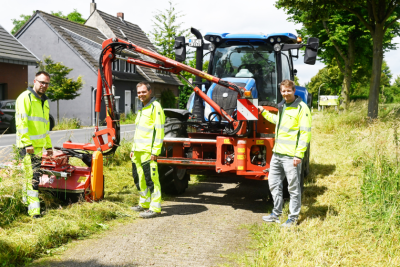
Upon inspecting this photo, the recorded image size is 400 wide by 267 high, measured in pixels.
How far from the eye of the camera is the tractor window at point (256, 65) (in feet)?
23.1

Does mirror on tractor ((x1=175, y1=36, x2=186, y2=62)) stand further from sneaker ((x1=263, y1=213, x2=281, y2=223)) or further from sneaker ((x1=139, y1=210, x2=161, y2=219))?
sneaker ((x1=263, y1=213, x2=281, y2=223))

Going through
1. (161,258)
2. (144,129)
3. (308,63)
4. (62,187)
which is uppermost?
(308,63)

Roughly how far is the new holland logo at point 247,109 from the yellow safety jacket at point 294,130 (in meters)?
0.52

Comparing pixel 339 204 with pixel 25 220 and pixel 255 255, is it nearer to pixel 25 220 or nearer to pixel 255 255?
pixel 255 255

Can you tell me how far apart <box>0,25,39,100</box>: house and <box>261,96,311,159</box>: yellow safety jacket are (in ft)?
63.4

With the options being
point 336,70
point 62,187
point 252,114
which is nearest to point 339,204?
point 252,114

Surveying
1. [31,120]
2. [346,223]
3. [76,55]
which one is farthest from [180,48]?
[76,55]

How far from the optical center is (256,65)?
709cm

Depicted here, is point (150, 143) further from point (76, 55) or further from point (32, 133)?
point (76, 55)

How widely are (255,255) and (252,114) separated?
85.8 inches

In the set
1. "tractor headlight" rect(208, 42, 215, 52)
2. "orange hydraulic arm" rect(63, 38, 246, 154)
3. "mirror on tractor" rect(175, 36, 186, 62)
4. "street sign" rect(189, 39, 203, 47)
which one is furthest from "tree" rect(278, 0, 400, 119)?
"orange hydraulic arm" rect(63, 38, 246, 154)

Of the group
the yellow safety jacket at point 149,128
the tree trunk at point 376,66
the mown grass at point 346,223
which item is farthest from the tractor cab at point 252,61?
the tree trunk at point 376,66

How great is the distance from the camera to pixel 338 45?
22516mm

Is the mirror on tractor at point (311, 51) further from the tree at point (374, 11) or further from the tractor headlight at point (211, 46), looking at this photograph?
the tree at point (374, 11)
